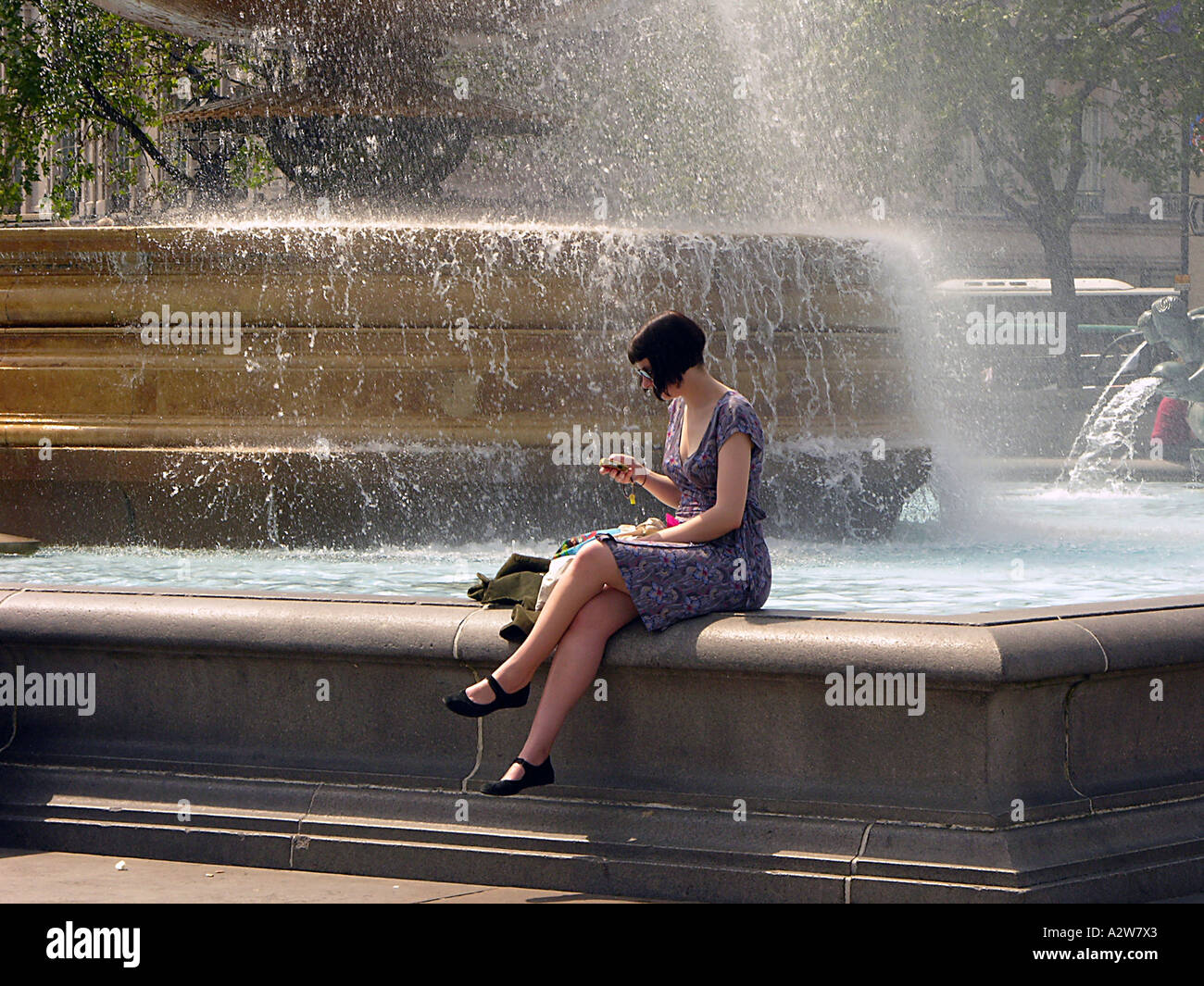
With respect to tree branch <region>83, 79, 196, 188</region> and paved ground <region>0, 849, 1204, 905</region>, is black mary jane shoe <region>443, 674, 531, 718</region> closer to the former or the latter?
paved ground <region>0, 849, 1204, 905</region>

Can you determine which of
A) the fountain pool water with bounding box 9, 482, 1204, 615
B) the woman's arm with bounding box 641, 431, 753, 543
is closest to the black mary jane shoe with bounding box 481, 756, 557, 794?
the woman's arm with bounding box 641, 431, 753, 543

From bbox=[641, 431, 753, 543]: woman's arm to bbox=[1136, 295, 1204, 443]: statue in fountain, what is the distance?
1021 centimetres

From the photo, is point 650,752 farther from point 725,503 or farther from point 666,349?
point 666,349

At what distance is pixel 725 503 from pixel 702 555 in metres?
0.18

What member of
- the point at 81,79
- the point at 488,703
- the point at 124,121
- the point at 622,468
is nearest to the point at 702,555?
the point at 622,468

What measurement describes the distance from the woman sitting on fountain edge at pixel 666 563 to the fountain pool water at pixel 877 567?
770 mm

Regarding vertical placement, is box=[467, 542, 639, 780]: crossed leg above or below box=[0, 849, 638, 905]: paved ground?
above

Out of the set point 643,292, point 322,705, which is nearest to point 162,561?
point 643,292

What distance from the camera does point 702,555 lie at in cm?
479

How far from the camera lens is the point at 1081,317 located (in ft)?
152

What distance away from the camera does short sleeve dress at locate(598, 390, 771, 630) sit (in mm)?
4617

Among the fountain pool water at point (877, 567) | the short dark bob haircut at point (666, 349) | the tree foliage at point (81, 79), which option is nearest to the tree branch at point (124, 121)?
the tree foliage at point (81, 79)

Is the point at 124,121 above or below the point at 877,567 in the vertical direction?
above
